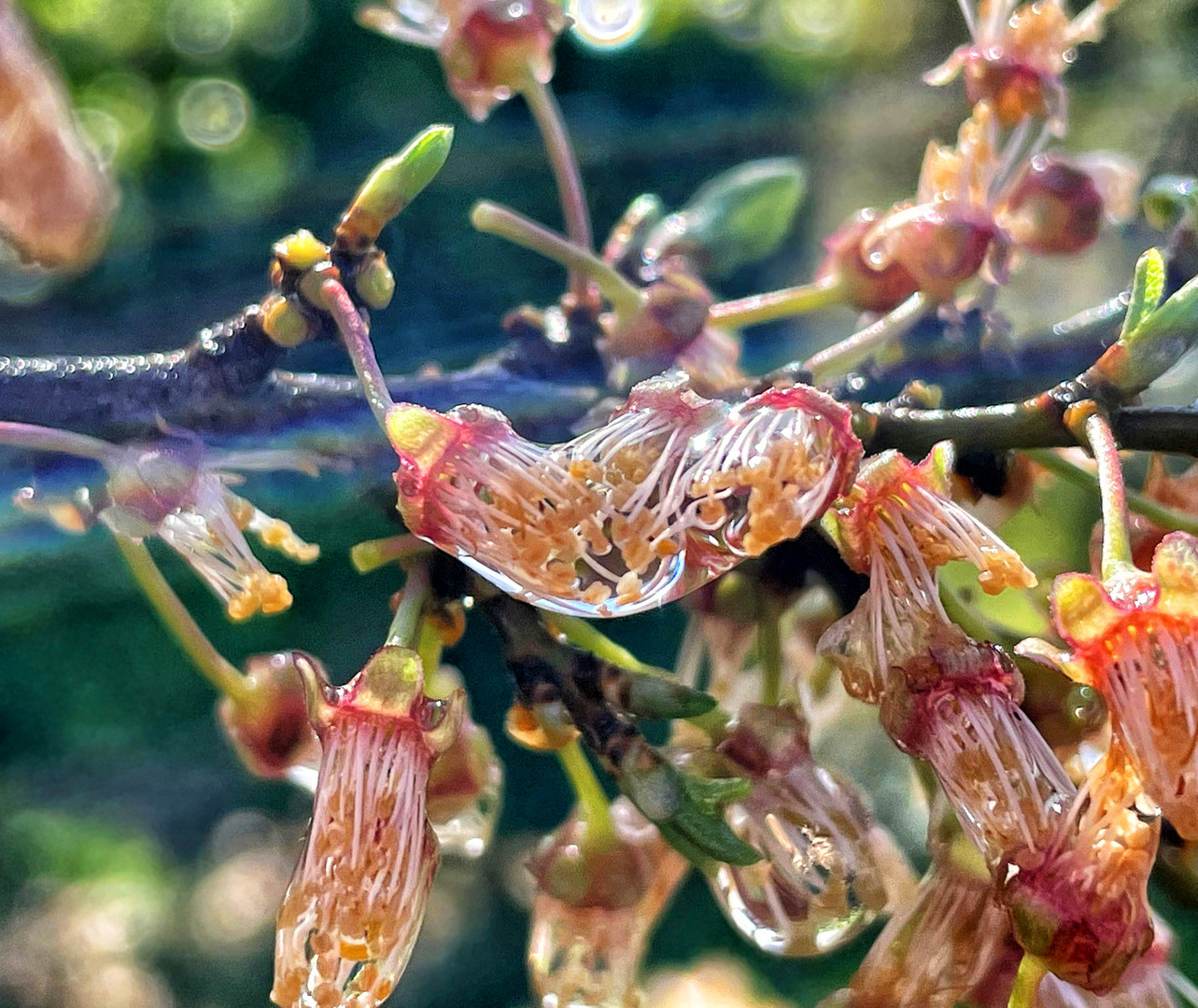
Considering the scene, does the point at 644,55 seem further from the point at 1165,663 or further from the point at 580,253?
the point at 1165,663

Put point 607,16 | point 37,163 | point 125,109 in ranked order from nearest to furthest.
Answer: point 37,163, point 607,16, point 125,109

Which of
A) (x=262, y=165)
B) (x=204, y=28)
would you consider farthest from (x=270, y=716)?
(x=204, y=28)

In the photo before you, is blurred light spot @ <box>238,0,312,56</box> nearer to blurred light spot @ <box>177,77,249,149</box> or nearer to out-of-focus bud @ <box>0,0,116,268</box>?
blurred light spot @ <box>177,77,249,149</box>

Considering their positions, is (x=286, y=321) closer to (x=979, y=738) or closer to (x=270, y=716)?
(x=270, y=716)

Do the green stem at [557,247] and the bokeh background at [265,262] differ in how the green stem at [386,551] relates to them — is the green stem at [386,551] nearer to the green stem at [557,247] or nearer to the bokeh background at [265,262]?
the green stem at [557,247]

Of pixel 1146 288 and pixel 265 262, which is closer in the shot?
pixel 1146 288

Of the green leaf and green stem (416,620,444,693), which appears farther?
the green leaf

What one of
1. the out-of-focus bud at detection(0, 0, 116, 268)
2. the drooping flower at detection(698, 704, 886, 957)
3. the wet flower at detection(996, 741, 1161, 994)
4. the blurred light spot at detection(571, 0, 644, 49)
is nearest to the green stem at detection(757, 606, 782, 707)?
the drooping flower at detection(698, 704, 886, 957)
